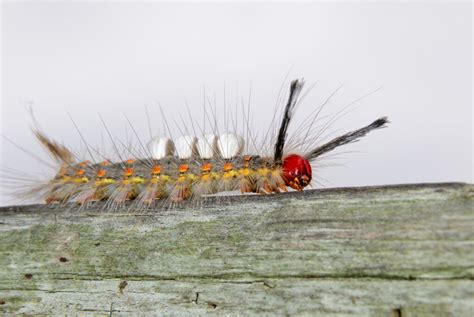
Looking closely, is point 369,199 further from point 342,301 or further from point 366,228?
point 342,301

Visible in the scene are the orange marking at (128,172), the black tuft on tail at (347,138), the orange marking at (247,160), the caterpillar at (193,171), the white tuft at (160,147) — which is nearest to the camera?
the black tuft on tail at (347,138)

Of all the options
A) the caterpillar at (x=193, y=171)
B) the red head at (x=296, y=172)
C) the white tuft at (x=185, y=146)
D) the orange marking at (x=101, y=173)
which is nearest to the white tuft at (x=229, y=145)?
the caterpillar at (x=193, y=171)

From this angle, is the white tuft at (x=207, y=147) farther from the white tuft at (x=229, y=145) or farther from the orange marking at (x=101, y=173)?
the orange marking at (x=101, y=173)

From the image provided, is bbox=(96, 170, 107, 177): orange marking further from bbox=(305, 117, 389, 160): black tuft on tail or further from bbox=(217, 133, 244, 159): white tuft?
bbox=(305, 117, 389, 160): black tuft on tail

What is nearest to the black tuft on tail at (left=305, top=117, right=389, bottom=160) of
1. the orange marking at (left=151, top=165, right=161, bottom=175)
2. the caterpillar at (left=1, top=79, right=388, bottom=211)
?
the caterpillar at (left=1, top=79, right=388, bottom=211)

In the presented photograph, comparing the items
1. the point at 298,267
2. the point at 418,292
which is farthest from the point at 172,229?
the point at 418,292
